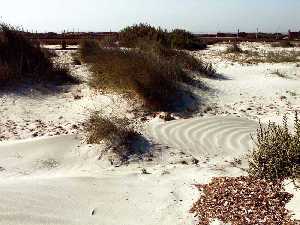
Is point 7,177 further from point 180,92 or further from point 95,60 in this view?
point 95,60

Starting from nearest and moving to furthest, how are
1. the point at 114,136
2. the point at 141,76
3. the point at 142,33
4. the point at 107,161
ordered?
the point at 107,161
the point at 114,136
the point at 141,76
the point at 142,33

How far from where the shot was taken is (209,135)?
8859 millimetres

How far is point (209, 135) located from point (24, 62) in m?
5.46

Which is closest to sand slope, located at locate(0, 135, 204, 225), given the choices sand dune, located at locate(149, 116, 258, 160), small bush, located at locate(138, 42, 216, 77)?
sand dune, located at locate(149, 116, 258, 160)

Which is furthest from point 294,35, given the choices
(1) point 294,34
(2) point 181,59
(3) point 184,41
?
(2) point 181,59

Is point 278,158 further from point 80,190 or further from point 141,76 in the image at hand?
point 141,76

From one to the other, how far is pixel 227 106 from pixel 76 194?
20.0 ft

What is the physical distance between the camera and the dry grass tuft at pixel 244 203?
4.96 metres

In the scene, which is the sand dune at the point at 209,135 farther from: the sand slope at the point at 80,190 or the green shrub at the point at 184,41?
the green shrub at the point at 184,41

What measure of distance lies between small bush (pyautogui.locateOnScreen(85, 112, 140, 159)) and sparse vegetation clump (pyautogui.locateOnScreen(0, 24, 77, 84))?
4131mm

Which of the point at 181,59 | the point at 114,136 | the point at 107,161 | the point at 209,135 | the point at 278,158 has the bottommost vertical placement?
the point at 107,161

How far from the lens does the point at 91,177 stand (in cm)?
639

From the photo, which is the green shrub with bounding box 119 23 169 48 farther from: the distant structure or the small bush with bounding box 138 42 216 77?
the distant structure

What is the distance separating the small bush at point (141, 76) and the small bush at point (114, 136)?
2.24 m
